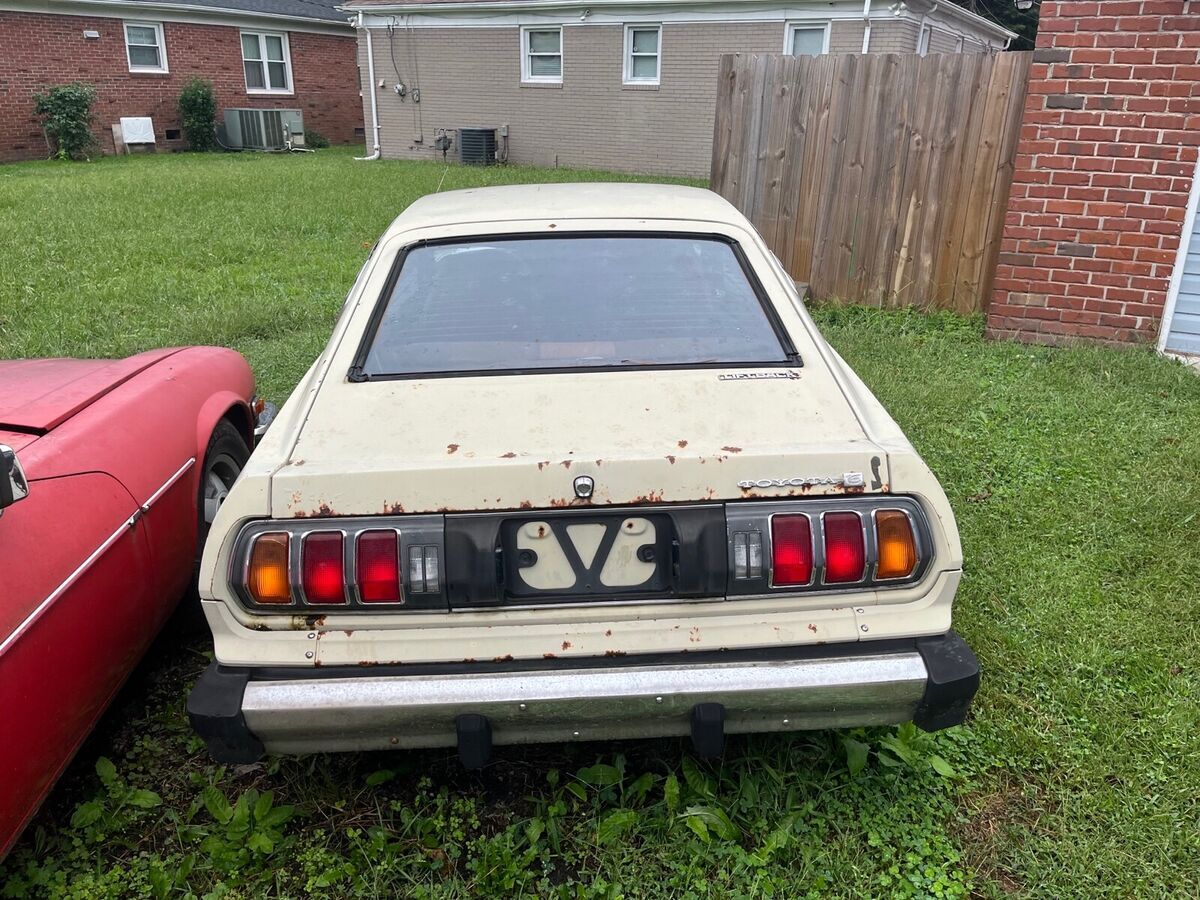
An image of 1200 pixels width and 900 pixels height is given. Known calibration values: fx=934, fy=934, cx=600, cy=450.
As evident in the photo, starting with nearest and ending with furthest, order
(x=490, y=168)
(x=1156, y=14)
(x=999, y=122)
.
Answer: (x=1156, y=14)
(x=999, y=122)
(x=490, y=168)

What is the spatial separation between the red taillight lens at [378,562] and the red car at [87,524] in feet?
2.37

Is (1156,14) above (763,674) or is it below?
above

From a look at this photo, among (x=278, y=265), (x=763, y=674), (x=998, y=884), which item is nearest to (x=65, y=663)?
(x=763, y=674)

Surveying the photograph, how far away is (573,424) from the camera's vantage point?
7.47 ft

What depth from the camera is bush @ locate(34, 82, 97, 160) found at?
63.9 feet

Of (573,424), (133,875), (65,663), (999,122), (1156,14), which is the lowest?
(133,875)

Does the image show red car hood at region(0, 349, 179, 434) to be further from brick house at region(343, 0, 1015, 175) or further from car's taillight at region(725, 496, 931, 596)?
brick house at region(343, 0, 1015, 175)

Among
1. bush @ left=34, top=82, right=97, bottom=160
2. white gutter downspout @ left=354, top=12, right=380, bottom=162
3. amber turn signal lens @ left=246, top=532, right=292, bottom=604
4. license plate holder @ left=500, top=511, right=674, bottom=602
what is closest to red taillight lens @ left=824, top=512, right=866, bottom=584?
license plate holder @ left=500, top=511, right=674, bottom=602

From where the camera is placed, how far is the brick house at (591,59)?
16.7m

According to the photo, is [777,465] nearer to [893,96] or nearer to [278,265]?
[893,96]

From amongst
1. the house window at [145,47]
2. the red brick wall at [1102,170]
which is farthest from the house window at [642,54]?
the red brick wall at [1102,170]

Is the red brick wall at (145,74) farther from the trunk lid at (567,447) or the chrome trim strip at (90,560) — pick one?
the trunk lid at (567,447)

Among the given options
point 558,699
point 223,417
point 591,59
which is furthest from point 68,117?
point 558,699

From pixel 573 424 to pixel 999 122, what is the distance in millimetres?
5540
